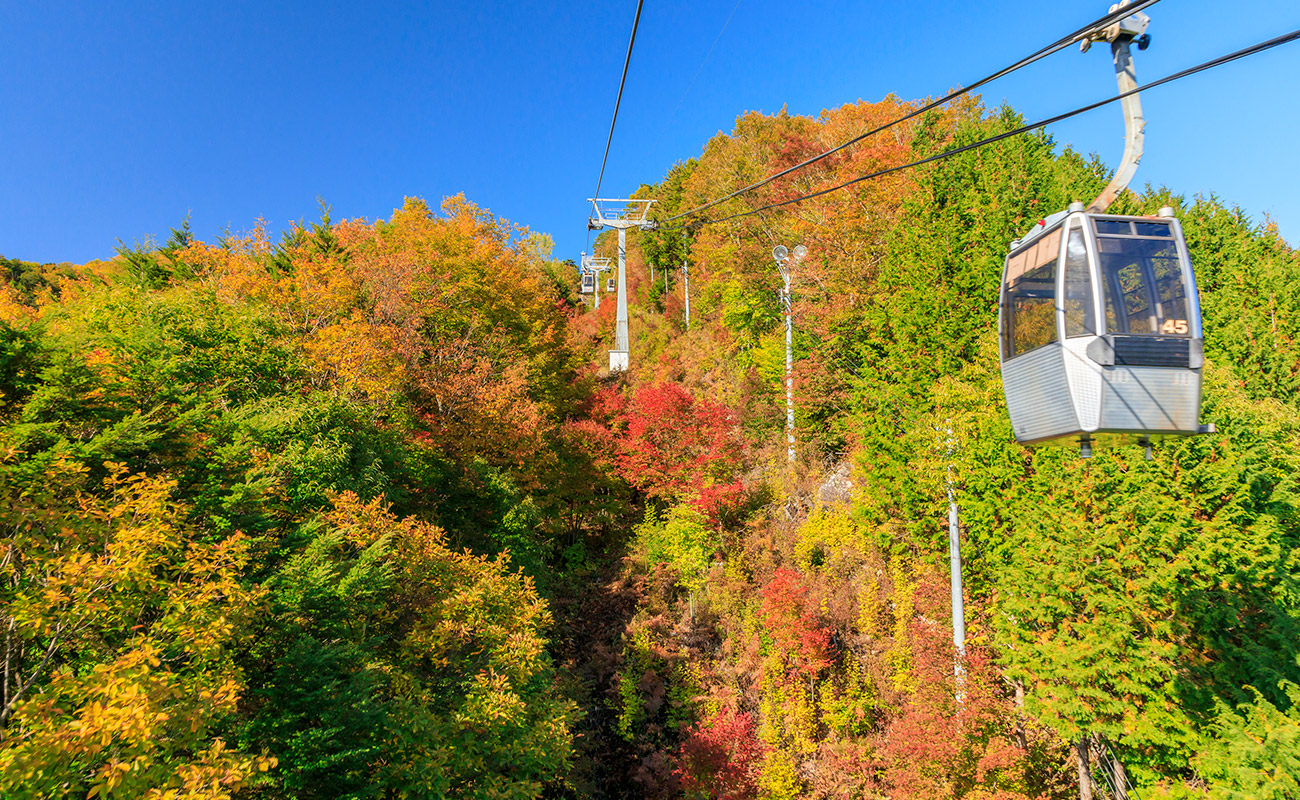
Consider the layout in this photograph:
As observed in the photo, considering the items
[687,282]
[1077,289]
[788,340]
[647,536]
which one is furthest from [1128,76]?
[687,282]

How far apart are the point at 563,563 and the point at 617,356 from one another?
1712 centimetres

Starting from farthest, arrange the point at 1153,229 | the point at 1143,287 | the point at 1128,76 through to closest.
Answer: the point at 1153,229
the point at 1143,287
the point at 1128,76

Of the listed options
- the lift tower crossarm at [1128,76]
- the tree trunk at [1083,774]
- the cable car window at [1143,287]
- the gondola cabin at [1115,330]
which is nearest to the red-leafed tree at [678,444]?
the tree trunk at [1083,774]

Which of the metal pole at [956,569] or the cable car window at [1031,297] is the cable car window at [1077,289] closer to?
the cable car window at [1031,297]

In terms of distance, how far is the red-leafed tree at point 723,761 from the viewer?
14500mm

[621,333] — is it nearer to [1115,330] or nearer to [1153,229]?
[1153,229]

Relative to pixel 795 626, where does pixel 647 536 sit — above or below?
above

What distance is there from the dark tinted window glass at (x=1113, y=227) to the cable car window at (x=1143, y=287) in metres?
0.08

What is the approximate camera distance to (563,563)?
85.4ft

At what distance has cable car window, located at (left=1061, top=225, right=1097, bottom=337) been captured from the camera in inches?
228

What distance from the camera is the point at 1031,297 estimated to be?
661 centimetres

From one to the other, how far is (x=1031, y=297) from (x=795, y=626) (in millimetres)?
11742

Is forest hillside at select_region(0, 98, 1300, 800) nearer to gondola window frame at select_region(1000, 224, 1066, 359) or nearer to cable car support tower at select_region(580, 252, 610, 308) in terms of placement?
gondola window frame at select_region(1000, 224, 1066, 359)

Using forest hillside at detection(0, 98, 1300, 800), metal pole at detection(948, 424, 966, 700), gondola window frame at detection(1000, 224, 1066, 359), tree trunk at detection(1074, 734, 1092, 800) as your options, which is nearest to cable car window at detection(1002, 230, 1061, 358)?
gondola window frame at detection(1000, 224, 1066, 359)
